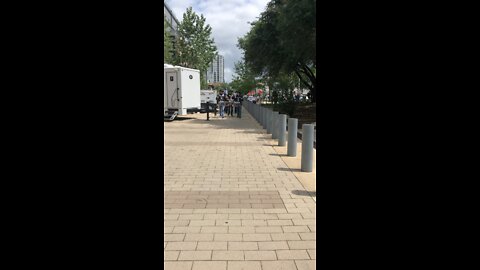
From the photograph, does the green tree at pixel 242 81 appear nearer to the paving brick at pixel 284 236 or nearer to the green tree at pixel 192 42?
the green tree at pixel 192 42

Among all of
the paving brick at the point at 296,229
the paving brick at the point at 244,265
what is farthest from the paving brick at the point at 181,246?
the paving brick at the point at 296,229

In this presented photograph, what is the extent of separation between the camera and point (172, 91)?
20516mm

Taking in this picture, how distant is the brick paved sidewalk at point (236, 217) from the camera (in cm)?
351

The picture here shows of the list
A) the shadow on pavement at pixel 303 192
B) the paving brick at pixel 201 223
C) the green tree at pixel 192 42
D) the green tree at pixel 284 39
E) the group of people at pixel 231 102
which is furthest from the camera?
the green tree at pixel 192 42

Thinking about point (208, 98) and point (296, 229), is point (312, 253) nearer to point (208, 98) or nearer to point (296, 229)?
point (296, 229)

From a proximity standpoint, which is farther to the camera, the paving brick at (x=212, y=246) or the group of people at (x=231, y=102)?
the group of people at (x=231, y=102)

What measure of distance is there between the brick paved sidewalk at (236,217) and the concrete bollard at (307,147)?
1.20 feet

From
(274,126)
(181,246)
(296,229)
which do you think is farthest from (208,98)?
(181,246)

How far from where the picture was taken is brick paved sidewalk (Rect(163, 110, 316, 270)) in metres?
3.51

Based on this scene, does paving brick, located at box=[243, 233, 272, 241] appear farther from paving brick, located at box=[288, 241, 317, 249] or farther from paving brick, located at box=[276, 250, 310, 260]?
paving brick, located at box=[276, 250, 310, 260]

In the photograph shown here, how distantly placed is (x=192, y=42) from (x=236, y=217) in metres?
48.8
